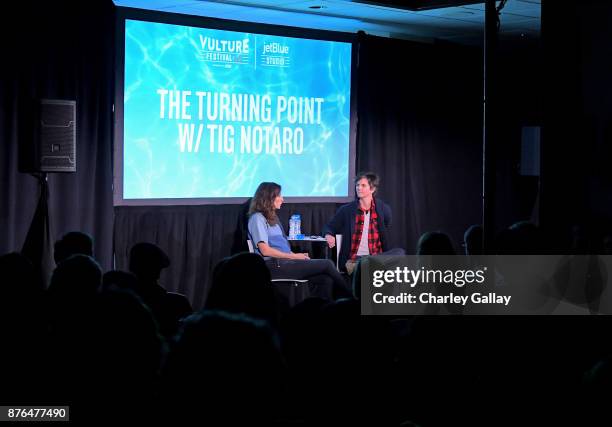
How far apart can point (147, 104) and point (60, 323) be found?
4.61m

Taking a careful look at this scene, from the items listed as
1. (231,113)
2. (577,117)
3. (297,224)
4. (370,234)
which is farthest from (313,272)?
(577,117)

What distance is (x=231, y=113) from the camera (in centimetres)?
714

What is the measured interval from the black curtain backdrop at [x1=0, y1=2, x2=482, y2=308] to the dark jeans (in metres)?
0.70

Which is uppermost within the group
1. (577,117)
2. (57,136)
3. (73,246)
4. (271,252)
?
(577,117)

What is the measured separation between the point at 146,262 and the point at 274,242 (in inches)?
114

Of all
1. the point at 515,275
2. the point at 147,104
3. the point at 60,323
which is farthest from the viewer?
the point at 147,104

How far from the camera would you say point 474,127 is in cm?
916

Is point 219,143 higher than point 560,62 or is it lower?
lower

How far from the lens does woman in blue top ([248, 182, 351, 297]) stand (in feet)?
21.8

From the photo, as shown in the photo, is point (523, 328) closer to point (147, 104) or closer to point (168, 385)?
point (168, 385)

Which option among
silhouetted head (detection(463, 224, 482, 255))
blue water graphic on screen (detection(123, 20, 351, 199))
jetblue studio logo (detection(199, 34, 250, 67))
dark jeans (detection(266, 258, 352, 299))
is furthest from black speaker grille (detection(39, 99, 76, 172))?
silhouetted head (detection(463, 224, 482, 255))

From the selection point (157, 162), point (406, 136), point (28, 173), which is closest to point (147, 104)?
point (157, 162)

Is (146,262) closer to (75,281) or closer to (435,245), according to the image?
(75,281)

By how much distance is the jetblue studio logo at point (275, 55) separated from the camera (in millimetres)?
7262
